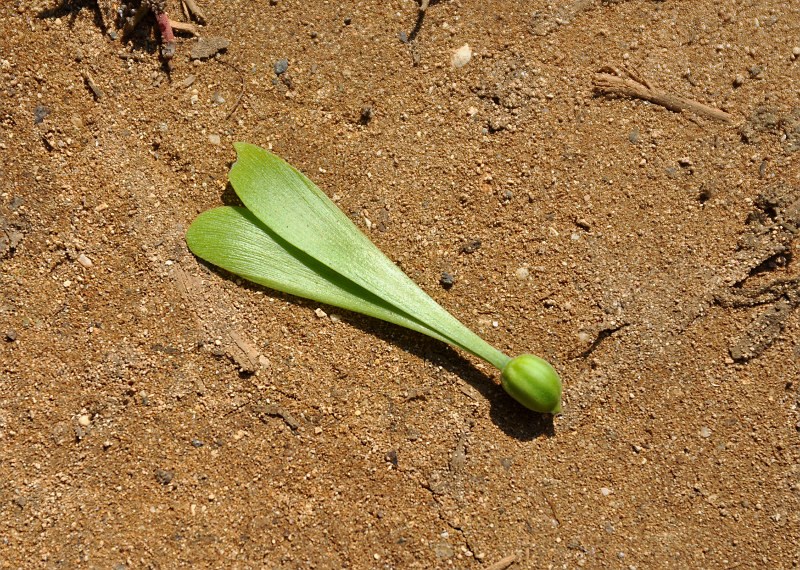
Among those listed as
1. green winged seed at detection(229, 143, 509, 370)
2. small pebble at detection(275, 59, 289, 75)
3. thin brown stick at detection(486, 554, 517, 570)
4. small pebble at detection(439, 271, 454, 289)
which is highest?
small pebble at detection(275, 59, 289, 75)

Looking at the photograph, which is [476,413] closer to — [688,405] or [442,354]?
[442,354]

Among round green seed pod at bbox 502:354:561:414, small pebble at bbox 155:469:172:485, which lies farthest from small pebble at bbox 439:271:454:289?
small pebble at bbox 155:469:172:485

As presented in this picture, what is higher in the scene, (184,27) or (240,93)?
(184,27)

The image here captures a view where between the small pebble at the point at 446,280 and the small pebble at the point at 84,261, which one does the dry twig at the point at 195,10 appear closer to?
the small pebble at the point at 84,261

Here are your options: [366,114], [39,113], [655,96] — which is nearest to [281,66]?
[366,114]

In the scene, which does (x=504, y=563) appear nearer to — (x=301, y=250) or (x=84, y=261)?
(x=301, y=250)

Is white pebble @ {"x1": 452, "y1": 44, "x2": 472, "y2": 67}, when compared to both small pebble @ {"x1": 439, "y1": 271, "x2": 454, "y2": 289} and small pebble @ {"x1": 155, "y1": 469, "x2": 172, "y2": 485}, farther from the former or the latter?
small pebble @ {"x1": 155, "y1": 469, "x2": 172, "y2": 485}

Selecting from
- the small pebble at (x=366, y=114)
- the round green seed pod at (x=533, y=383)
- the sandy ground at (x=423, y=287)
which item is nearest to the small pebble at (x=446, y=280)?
the sandy ground at (x=423, y=287)
